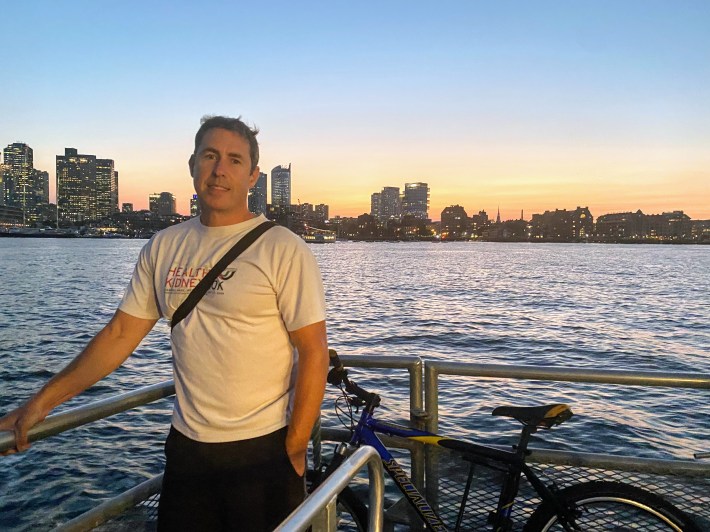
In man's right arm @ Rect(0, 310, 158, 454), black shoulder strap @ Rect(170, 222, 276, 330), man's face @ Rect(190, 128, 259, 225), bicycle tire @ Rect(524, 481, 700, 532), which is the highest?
man's face @ Rect(190, 128, 259, 225)

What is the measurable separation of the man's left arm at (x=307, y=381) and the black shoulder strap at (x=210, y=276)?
408 millimetres

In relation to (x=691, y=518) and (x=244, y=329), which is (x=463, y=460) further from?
(x=244, y=329)

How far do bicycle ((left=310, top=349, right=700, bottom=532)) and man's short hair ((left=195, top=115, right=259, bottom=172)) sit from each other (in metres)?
1.33

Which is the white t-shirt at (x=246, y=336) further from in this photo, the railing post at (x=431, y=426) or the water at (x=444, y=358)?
the water at (x=444, y=358)

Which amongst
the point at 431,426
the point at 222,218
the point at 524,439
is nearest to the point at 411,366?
the point at 431,426

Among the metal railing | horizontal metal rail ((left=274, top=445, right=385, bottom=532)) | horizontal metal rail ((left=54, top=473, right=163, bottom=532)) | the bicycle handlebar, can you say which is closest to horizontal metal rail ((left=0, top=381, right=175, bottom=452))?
the metal railing

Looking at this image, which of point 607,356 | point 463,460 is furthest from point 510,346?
point 463,460

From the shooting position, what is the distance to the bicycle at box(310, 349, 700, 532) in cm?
284

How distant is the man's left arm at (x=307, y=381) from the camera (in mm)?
2334

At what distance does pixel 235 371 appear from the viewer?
2385 mm

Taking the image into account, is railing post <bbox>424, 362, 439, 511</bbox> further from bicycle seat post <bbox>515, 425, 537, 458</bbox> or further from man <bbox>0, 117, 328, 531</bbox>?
man <bbox>0, 117, 328, 531</bbox>

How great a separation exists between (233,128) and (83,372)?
1.31 m

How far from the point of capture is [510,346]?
881 inches

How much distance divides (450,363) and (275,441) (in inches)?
53.7
